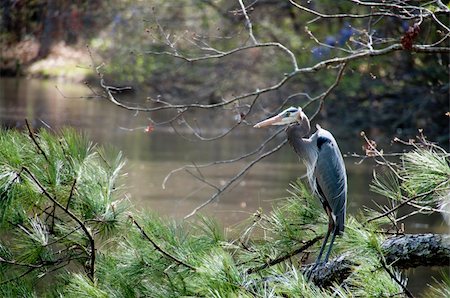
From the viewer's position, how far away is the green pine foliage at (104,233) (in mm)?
2955

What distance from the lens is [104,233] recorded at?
3.30 metres

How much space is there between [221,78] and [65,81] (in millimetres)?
4022

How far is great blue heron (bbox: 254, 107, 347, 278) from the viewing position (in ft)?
11.7

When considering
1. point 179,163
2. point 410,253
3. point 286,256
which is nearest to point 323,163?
point 286,256

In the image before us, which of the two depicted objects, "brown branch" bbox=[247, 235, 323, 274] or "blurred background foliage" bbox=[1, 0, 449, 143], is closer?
"brown branch" bbox=[247, 235, 323, 274]

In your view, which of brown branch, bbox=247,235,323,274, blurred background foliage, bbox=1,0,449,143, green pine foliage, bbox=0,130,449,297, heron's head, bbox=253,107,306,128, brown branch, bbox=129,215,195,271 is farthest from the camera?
blurred background foliage, bbox=1,0,449,143

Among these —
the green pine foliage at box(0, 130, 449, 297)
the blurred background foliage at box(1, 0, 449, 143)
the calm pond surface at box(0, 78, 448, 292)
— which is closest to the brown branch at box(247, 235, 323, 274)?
the green pine foliage at box(0, 130, 449, 297)

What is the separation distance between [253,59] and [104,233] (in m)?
10.3

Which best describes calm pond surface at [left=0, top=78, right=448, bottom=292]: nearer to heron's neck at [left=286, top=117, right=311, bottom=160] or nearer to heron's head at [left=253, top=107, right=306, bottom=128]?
heron's neck at [left=286, top=117, right=311, bottom=160]

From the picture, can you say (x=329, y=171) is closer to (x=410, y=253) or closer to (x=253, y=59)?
(x=410, y=253)

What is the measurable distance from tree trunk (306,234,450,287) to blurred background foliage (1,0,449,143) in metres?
5.28

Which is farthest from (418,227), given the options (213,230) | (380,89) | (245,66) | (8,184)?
(245,66)

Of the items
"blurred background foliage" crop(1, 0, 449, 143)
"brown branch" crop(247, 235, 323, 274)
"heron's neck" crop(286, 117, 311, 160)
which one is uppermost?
"heron's neck" crop(286, 117, 311, 160)

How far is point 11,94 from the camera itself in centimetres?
1261
